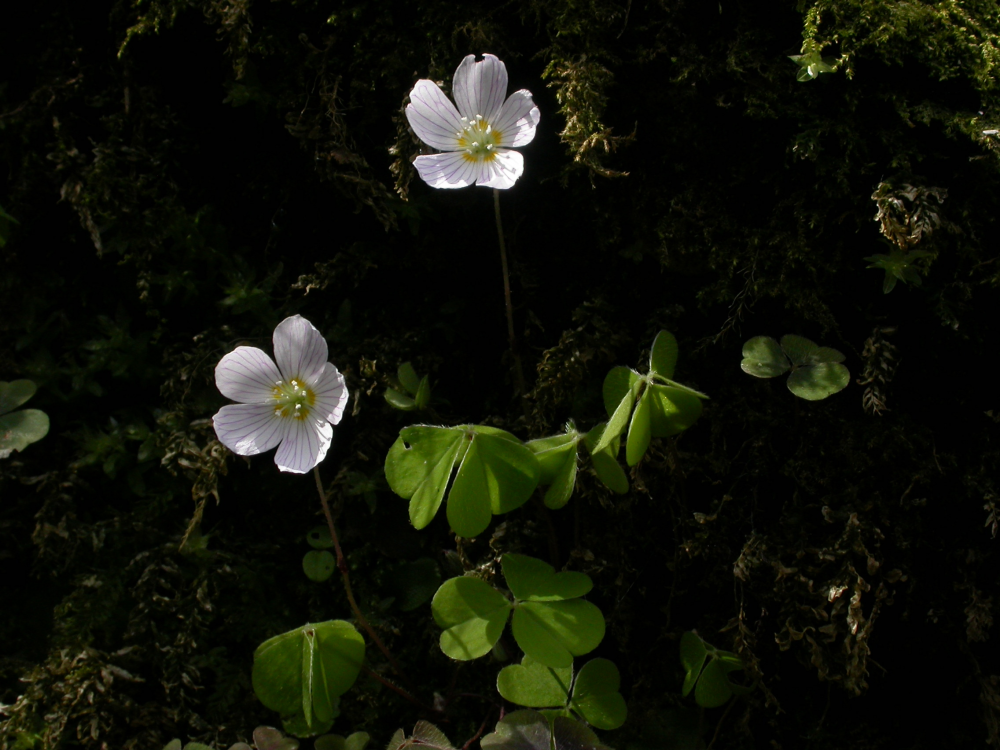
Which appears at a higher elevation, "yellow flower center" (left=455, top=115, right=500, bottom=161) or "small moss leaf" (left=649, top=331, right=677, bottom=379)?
"yellow flower center" (left=455, top=115, right=500, bottom=161)

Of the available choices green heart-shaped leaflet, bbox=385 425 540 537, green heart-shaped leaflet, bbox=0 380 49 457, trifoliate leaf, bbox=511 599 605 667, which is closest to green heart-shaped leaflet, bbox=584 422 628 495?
green heart-shaped leaflet, bbox=385 425 540 537

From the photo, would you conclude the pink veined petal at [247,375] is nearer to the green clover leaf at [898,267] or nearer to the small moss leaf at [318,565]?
the small moss leaf at [318,565]

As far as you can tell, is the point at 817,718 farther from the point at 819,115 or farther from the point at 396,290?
the point at 396,290

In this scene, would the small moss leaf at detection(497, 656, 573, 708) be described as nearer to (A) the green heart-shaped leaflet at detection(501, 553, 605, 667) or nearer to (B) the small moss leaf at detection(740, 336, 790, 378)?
(A) the green heart-shaped leaflet at detection(501, 553, 605, 667)

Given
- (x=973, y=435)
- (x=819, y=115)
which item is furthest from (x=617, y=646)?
(x=819, y=115)

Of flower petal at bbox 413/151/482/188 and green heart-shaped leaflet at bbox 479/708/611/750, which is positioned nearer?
green heart-shaped leaflet at bbox 479/708/611/750

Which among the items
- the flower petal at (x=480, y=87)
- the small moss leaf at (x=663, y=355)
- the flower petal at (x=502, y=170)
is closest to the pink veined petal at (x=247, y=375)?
the flower petal at (x=502, y=170)
